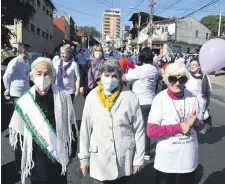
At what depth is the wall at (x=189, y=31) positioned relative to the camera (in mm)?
58144

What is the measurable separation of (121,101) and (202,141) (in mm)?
4089

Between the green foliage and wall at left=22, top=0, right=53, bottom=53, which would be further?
the green foliage

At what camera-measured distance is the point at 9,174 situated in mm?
4387

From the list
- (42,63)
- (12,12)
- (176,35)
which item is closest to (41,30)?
(12,12)

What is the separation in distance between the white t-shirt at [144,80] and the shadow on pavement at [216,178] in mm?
1381

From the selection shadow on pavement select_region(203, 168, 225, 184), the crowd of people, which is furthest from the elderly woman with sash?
shadow on pavement select_region(203, 168, 225, 184)

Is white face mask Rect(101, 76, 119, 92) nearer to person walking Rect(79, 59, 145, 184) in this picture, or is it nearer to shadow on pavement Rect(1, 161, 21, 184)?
person walking Rect(79, 59, 145, 184)

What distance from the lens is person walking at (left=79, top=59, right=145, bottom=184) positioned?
110 inches

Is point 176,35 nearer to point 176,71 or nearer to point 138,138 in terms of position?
point 176,71

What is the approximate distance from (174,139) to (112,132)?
1.85 ft

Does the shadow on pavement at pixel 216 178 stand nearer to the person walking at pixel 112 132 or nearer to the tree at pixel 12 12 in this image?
the person walking at pixel 112 132

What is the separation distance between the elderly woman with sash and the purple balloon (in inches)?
57.9

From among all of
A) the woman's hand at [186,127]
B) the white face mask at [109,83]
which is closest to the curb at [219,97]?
the woman's hand at [186,127]

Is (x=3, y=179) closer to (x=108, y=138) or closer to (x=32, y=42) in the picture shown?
(x=108, y=138)
